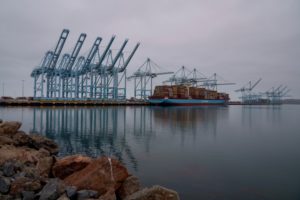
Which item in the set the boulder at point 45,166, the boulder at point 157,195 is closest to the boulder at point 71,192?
the boulder at point 157,195

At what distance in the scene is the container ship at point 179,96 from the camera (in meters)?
81.1

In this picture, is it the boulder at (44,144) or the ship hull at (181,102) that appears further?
the ship hull at (181,102)

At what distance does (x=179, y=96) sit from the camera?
280 ft

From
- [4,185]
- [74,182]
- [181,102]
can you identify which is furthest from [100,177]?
[181,102]

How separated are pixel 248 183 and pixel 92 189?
476 cm

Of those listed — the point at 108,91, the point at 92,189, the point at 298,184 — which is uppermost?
the point at 108,91

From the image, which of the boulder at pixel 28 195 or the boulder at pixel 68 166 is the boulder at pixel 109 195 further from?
the boulder at pixel 28 195

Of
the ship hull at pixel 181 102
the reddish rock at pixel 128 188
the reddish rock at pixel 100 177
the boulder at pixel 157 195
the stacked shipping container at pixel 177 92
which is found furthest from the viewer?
the stacked shipping container at pixel 177 92

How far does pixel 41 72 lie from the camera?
62.9m

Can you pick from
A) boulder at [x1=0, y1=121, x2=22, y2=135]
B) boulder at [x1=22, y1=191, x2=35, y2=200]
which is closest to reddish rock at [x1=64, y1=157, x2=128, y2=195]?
boulder at [x1=22, y1=191, x2=35, y2=200]

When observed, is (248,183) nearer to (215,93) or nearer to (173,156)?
(173,156)

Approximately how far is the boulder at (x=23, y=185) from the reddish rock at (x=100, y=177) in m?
0.64

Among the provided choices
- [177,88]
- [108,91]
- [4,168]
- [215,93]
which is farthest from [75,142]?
[215,93]

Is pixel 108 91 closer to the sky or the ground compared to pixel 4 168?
closer to the sky
